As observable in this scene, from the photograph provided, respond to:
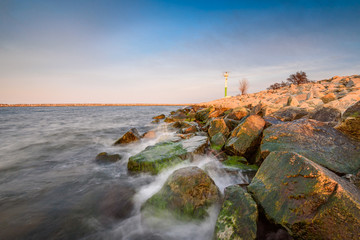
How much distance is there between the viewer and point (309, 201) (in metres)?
1.67

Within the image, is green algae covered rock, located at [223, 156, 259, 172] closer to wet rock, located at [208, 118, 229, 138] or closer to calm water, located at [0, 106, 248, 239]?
calm water, located at [0, 106, 248, 239]

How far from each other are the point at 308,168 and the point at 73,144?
9602mm

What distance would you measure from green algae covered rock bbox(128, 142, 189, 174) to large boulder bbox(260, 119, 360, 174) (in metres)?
2.06

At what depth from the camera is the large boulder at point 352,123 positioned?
275 cm

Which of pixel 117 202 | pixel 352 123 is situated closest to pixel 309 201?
pixel 352 123

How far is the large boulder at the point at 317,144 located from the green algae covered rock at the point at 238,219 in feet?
4.82

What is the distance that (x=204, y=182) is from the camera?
2.51 metres

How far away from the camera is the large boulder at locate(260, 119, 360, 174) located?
2.50 metres

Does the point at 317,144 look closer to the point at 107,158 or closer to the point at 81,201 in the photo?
the point at 81,201

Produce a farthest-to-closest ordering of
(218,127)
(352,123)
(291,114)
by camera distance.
Result: (218,127) → (291,114) → (352,123)

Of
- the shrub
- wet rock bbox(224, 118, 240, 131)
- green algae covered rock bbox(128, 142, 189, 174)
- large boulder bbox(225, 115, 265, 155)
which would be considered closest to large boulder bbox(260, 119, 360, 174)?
large boulder bbox(225, 115, 265, 155)

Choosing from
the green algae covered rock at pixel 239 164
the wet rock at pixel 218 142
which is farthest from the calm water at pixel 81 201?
the wet rock at pixel 218 142

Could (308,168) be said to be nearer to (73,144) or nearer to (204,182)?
(204,182)

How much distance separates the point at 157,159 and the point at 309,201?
10.5ft
